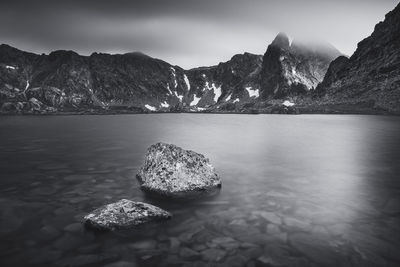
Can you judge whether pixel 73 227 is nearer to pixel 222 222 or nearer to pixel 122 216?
pixel 122 216

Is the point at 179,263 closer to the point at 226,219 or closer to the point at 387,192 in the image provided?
the point at 226,219

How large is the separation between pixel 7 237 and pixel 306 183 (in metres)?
16.0

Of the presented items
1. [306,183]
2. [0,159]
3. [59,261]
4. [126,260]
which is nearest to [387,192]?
[306,183]

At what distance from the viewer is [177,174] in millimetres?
16641

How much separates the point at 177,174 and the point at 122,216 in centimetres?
547

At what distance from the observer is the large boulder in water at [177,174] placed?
16.0 meters

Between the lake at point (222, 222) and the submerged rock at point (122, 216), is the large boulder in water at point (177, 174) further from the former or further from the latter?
the submerged rock at point (122, 216)

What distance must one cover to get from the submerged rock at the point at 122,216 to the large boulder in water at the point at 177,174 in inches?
141

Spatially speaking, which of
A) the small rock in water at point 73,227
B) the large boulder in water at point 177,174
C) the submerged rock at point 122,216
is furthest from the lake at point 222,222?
the large boulder in water at point 177,174

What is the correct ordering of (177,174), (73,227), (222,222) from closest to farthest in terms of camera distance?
(73,227) → (222,222) → (177,174)

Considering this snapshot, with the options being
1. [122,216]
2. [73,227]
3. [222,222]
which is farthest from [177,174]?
[73,227]

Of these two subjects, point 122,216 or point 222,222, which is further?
point 222,222

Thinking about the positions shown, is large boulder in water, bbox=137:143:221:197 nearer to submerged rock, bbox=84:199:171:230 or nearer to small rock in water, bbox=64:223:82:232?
submerged rock, bbox=84:199:171:230

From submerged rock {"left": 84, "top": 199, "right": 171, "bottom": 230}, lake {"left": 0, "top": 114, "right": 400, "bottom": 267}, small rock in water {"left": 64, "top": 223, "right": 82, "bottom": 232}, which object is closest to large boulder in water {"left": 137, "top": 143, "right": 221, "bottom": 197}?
lake {"left": 0, "top": 114, "right": 400, "bottom": 267}
